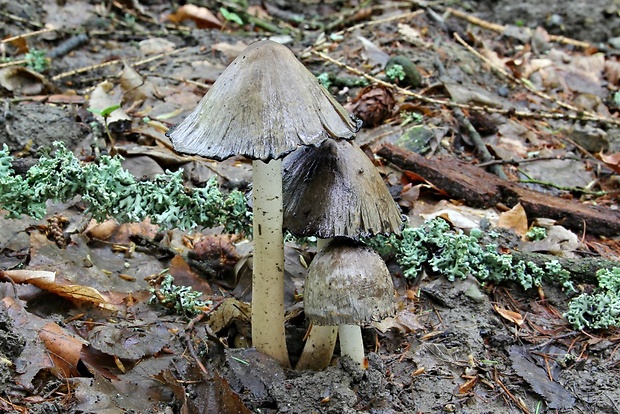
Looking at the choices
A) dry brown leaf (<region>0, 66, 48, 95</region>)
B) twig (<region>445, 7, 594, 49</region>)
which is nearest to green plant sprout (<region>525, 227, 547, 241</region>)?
dry brown leaf (<region>0, 66, 48, 95</region>)

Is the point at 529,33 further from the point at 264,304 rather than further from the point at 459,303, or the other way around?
the point at 264,304

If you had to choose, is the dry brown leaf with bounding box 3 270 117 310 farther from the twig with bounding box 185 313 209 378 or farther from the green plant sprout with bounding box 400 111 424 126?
the green plant sprout with bounding box 400 111 424 126

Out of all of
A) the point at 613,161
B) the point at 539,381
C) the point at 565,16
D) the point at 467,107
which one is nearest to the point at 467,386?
the point at 539,381

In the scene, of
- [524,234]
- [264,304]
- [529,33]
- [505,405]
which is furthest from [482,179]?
[529,33]

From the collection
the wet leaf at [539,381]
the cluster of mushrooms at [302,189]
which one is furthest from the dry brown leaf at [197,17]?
the wet leaf at [539,381]

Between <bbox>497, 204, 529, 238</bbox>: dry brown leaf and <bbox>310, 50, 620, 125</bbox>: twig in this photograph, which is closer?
<bbox>497, 204, 529, 238</bbox>: dry brown leaf

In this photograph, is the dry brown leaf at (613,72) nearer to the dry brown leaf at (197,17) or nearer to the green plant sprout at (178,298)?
the dry brown leaf at (197,17)
